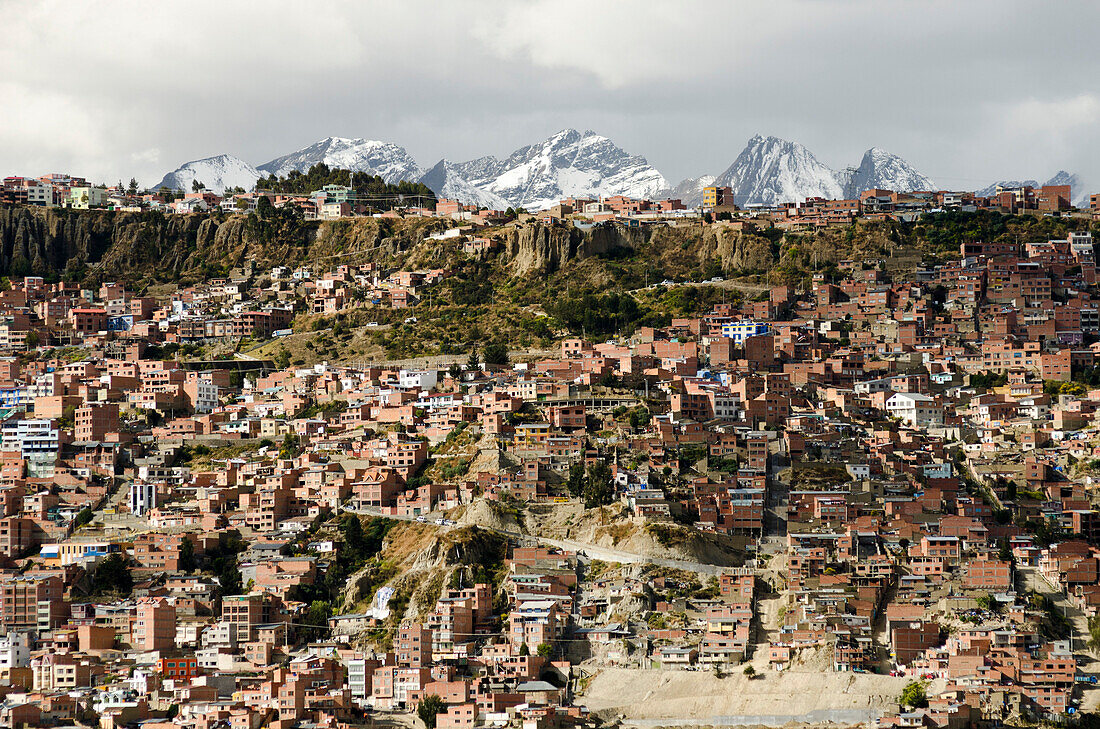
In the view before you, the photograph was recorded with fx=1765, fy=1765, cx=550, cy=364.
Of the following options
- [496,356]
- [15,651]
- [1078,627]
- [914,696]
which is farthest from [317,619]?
[496,356]

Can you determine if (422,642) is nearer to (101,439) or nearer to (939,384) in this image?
(101,439)

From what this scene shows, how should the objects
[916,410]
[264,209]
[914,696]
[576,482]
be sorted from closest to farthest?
[914,696] < [576,482] < [916,410] < [264,209]

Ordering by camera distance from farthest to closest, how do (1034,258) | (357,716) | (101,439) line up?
1. (1034,258)
2. (101,439)
3. (357,716)

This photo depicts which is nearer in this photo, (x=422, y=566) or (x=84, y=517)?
(x=422, y=566)

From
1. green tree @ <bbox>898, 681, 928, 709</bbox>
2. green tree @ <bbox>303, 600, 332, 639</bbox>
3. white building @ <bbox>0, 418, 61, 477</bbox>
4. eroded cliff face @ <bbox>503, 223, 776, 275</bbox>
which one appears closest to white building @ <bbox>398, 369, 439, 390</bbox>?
white building @ <bbox>0, 418, 61, 477</bbox>

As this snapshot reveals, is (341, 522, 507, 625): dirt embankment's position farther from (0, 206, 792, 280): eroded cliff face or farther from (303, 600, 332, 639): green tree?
(0, 206, 792, 280): eroded cliff face

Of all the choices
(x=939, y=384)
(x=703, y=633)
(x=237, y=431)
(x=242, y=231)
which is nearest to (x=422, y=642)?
(x=703, y=633)

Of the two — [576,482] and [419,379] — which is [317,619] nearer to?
[576,482]

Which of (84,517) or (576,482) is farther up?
(576,482)
